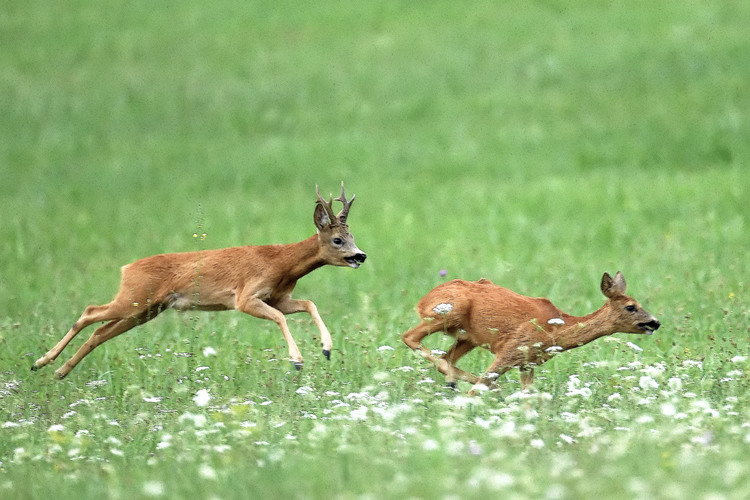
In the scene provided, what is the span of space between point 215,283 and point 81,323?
42.2 inches

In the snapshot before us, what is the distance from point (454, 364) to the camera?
905 cm

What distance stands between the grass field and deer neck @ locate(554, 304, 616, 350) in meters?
0.26

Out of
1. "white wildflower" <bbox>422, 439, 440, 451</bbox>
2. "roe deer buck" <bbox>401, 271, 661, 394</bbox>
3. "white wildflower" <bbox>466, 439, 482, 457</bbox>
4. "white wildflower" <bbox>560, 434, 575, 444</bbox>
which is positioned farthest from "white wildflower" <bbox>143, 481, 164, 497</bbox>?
"roe deer buck" <bbox>401, 271, 661, 394</bbox>

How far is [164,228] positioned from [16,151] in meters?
6.95

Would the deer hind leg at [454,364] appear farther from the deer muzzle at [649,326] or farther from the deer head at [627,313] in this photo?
the deer muzzle at [649,326]

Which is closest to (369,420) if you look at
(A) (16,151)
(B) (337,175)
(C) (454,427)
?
(C) (454,427)

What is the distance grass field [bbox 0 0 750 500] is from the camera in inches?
245

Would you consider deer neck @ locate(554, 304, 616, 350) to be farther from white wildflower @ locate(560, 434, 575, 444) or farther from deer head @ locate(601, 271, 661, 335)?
white wildflower @ locate(560, 434, 575, 444)

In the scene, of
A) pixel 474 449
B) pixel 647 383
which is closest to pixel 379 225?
pixel 647 383

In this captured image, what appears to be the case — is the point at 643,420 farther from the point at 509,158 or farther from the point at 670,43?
the point at 670,43

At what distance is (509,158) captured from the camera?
20.1m

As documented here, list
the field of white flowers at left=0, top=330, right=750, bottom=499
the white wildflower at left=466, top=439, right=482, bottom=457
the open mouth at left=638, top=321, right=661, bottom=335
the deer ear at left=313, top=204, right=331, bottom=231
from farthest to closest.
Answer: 1. the deer ear at left=313, top=204, right=331, bottom=231
2. the open mouth at left=638, top=321, right=661, bottom=335
3. the white wildflower at left=466, top=439, right=482, bottom=457
4. the field of white flowers at left=0, top=330, right=750, bottom=499

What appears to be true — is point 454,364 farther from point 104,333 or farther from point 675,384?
point 104,333

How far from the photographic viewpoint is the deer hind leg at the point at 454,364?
844cm
